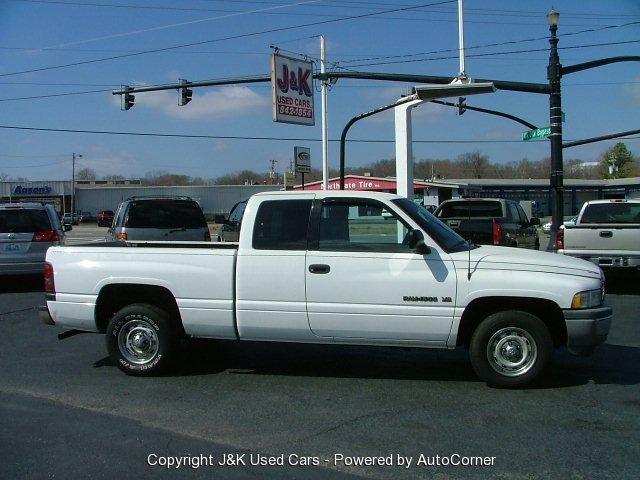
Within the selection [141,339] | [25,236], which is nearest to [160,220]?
[25,236]

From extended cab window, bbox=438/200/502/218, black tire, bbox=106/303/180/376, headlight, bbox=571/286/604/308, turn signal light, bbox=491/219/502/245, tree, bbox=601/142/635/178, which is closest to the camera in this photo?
headlight, bbox=571/286/604/308

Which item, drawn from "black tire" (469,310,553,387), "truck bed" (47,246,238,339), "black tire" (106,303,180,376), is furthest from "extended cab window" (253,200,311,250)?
"black tire" (469,310,553,387)

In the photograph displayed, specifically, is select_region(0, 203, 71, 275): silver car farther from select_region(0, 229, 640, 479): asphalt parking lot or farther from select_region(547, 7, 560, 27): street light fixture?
select_region(547, 7, 560, 27): street light fixture

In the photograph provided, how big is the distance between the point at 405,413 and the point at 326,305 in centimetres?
127

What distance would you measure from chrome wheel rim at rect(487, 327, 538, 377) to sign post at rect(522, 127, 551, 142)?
46.4ft

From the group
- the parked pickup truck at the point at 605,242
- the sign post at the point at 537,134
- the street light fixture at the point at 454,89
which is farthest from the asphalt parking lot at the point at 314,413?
the sign post at the point at 537,134

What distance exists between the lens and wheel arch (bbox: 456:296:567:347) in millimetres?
5848

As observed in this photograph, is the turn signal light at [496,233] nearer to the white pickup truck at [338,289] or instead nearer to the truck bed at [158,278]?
the white pickup truck at [338,289]

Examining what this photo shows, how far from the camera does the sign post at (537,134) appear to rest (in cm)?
1887

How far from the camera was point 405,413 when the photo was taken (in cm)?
526

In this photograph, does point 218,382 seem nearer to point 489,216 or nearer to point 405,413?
point 405,413

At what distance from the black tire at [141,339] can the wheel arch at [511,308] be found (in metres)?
2.91

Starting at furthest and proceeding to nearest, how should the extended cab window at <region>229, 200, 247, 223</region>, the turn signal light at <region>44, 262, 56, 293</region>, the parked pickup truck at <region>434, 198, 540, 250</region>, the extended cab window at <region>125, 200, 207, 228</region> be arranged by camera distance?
1. the extended cab window at <region>229, 200, 247, 223</region>
2. the parked pickup truck at <region>434, 198, 540, 250</region>
3. the extended cab window at <region>125, 200, 207, 228</region>
4. the turn signal light at <region>44, 262, 56, 293</region>

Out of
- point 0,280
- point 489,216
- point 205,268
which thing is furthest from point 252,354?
point 0,280
